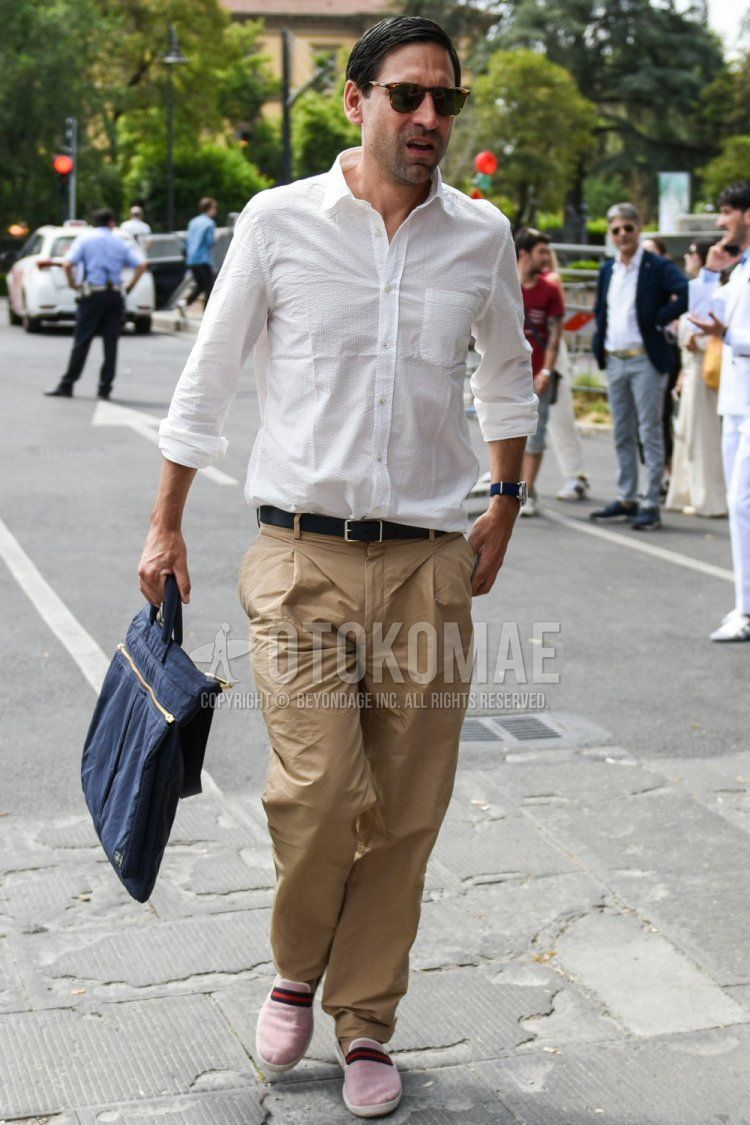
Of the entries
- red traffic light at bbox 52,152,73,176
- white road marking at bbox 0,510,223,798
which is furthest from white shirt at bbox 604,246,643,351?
red traffic light at bbox 52,152,73,176

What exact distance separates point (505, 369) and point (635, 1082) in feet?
5.12

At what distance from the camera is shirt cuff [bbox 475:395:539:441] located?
3.45 m

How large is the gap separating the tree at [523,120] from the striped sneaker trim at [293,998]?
149 ft

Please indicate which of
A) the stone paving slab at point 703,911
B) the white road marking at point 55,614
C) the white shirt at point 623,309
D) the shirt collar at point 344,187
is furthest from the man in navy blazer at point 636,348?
the shirt collar at point 344,187

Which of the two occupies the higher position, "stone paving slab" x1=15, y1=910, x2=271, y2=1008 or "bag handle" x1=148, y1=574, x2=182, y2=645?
"bag handle" x1=148, y1=574, x2=182, y2=645

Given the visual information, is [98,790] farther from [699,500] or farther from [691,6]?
[691,6]

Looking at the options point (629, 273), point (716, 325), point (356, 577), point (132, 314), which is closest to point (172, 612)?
point (356, 577)

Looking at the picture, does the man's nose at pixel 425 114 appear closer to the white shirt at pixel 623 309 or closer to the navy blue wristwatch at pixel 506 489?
the navy blue wristwatch at pixel 506 489

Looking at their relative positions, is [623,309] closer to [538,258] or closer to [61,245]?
[538,258]

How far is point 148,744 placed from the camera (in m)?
3.12

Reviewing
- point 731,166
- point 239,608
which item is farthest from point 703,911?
point 731,166

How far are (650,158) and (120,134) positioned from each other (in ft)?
68.5

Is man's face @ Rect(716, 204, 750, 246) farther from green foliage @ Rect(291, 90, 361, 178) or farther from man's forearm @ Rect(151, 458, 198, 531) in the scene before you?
green foliage @ Rect(291, 90, 361, 178)

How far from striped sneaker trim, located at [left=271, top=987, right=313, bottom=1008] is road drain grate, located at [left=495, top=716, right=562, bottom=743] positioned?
2.52 metres
